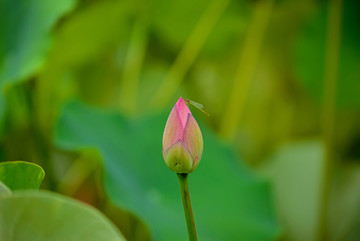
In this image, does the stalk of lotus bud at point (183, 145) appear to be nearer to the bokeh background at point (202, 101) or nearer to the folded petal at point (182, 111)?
the folded petal at point (182, 111)

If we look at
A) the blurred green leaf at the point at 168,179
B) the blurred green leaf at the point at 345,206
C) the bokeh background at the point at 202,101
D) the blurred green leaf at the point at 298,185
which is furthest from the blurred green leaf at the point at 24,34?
the blurred green leaf at the point at 345,206

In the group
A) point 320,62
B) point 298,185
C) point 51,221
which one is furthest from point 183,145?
point 320,62

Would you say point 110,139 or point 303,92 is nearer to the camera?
point 110,139

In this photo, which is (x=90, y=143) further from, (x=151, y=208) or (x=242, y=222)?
(x=242, y=222)

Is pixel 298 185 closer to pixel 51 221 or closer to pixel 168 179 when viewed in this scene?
pixel 168 179

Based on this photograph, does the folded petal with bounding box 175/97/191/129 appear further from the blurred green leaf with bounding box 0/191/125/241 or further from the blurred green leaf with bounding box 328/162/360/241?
Answer: the blurred green leaf with bounding box 328/162/360/241

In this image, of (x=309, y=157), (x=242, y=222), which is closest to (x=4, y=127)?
(x=242, y=222)
